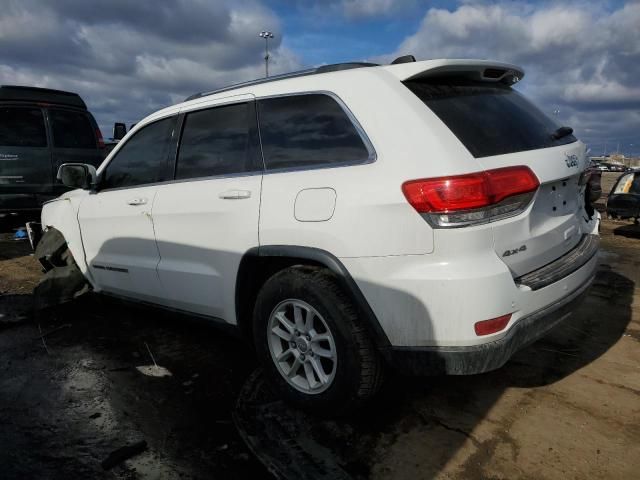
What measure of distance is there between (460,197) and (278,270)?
46.1 inches

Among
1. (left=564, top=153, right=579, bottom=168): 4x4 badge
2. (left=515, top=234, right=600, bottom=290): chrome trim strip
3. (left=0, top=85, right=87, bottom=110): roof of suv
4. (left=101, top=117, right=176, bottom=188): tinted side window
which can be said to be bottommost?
(left=515, top=234, right=600, bottom=290): chrome trim strip

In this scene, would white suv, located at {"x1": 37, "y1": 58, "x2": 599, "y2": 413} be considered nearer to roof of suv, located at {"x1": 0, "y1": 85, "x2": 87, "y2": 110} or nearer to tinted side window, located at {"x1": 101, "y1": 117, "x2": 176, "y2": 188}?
tinted side window, located at {"x1": 101, "y1": 117, "x2": 176, "y2": 188}

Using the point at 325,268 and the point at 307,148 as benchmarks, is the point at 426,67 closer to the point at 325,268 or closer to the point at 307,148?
the point at 307,148

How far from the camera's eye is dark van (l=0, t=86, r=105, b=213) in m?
7.57

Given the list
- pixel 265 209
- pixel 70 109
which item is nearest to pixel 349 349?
pixel 265 209

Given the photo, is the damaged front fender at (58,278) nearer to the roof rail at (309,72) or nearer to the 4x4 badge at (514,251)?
the roof rail at (309,72)

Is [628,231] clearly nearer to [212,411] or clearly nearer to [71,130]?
[212,411]

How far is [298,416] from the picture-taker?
2.86m

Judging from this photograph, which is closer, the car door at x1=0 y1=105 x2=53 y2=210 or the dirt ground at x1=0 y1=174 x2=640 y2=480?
the dirt ground at x1=0 y1=174 x2=640 y2=480

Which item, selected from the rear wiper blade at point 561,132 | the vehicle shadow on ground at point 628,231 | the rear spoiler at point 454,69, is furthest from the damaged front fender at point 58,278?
the vehicle shadow on ground at point 628,231

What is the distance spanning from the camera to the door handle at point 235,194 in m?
2.94

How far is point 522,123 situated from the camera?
2789 millimetres

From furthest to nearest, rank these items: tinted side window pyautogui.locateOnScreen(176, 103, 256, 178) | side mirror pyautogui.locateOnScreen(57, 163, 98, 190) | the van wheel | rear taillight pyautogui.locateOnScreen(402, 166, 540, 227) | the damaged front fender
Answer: the damaged front fender → side mirror pyautogui.locateOnScreen(57, 163, 98, 190) → tinted side window pyautogui.locateOnScreen(176, 103, 256, 178) → the van wheel → rear taillight pyautogui.locateOnScreen(402, 166, 540, 227)

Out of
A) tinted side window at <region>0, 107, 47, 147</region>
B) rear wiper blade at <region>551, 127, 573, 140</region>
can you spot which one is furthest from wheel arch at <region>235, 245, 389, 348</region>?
tinted side window at <region>0, 107, 47, 147</region>
